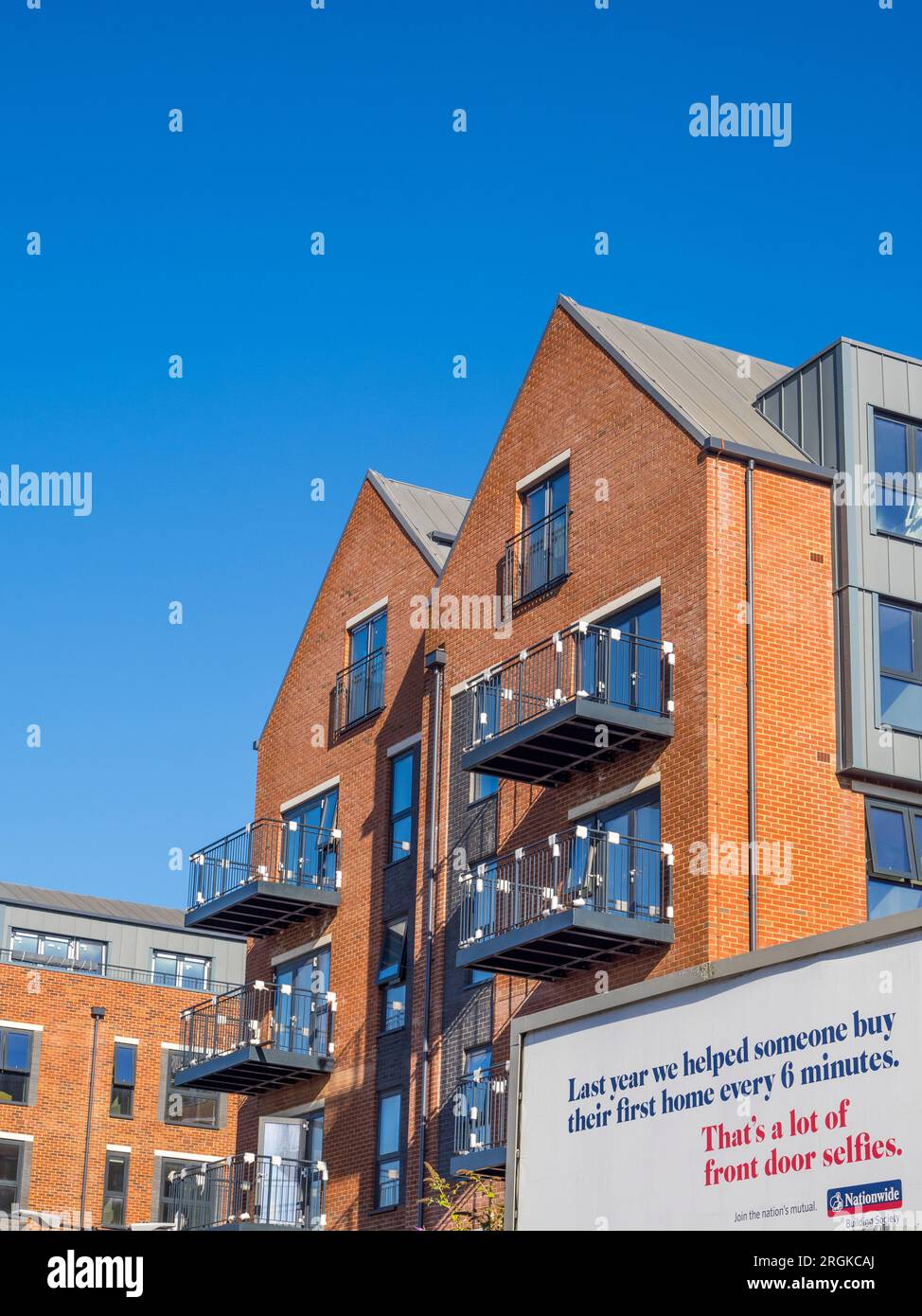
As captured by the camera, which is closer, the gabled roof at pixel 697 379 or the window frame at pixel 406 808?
the gabled roof at pixel 697 379

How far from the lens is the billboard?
792cm

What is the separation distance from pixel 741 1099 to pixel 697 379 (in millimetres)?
18390

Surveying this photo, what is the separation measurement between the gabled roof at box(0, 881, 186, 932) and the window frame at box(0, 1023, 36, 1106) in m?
6.32

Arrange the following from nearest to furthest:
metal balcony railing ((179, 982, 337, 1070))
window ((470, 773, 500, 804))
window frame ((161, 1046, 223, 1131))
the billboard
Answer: the billboard
window ((470, 773, 500, 804))
metal balcony railing ((179, 982, 337, 1070))
window frame ((161, 1046, 223, 1131))

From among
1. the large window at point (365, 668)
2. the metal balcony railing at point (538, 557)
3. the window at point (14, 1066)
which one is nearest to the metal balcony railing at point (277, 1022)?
the large window at point (365, 668)

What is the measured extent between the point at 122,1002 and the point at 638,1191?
125ft

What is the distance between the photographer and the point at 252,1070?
30188 mm

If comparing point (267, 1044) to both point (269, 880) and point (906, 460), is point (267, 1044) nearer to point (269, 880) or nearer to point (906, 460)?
point (269, 880)

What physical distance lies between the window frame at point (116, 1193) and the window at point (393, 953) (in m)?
17.5

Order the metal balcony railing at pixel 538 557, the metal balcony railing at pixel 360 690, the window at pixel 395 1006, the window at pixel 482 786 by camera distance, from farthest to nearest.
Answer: the metal balcony railing at pixel 360 690, the window at pixel 395 1006, the window at pixel 482 786, the metal balcony railing at pixel 538 557

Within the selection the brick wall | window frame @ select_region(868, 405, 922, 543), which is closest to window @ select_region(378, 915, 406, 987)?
window frame @ select_region(868, 405, 922, 543)

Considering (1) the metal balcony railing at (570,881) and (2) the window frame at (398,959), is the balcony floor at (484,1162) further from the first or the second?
(2) the window frame at (398,959)

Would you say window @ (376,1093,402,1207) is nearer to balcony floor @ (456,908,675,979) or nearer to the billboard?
balcony floor @ (456,908,675,979)

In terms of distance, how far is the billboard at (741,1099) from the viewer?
312 inches
